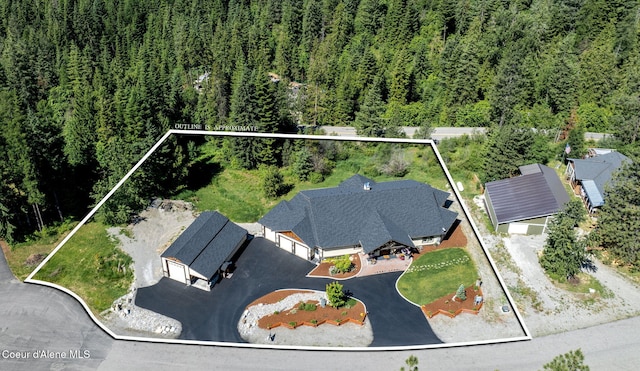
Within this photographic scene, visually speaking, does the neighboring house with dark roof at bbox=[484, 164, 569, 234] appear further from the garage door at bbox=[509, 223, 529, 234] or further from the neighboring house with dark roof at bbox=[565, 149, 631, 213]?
the neighboring house with dark roof at bbox=[565, 149, 631, 213]

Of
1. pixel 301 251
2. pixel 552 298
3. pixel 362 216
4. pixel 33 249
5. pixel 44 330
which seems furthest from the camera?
pixel 362 216

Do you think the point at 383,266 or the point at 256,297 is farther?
the point at 383,266

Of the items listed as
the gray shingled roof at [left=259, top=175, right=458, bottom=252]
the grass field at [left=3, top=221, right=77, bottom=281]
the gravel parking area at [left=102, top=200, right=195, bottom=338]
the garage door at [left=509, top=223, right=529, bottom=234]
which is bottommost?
the grass field at [left=3, top=221, right=77, bottom=281]

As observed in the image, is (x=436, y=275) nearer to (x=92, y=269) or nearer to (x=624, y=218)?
(x=624, y=218)

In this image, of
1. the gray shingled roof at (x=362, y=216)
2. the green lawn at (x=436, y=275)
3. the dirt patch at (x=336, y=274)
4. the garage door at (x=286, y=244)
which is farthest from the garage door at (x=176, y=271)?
the green lawn at (x=436, y=275)

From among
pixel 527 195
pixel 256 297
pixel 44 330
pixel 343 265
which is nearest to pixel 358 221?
pixel 343 265

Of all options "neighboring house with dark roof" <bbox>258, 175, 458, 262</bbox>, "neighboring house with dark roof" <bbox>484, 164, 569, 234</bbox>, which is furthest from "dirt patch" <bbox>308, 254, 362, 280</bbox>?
"neighboring house with dark roof" <bbox>484, 164, 569, 234</bbox>

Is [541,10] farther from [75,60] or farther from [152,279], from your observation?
[75,60]
